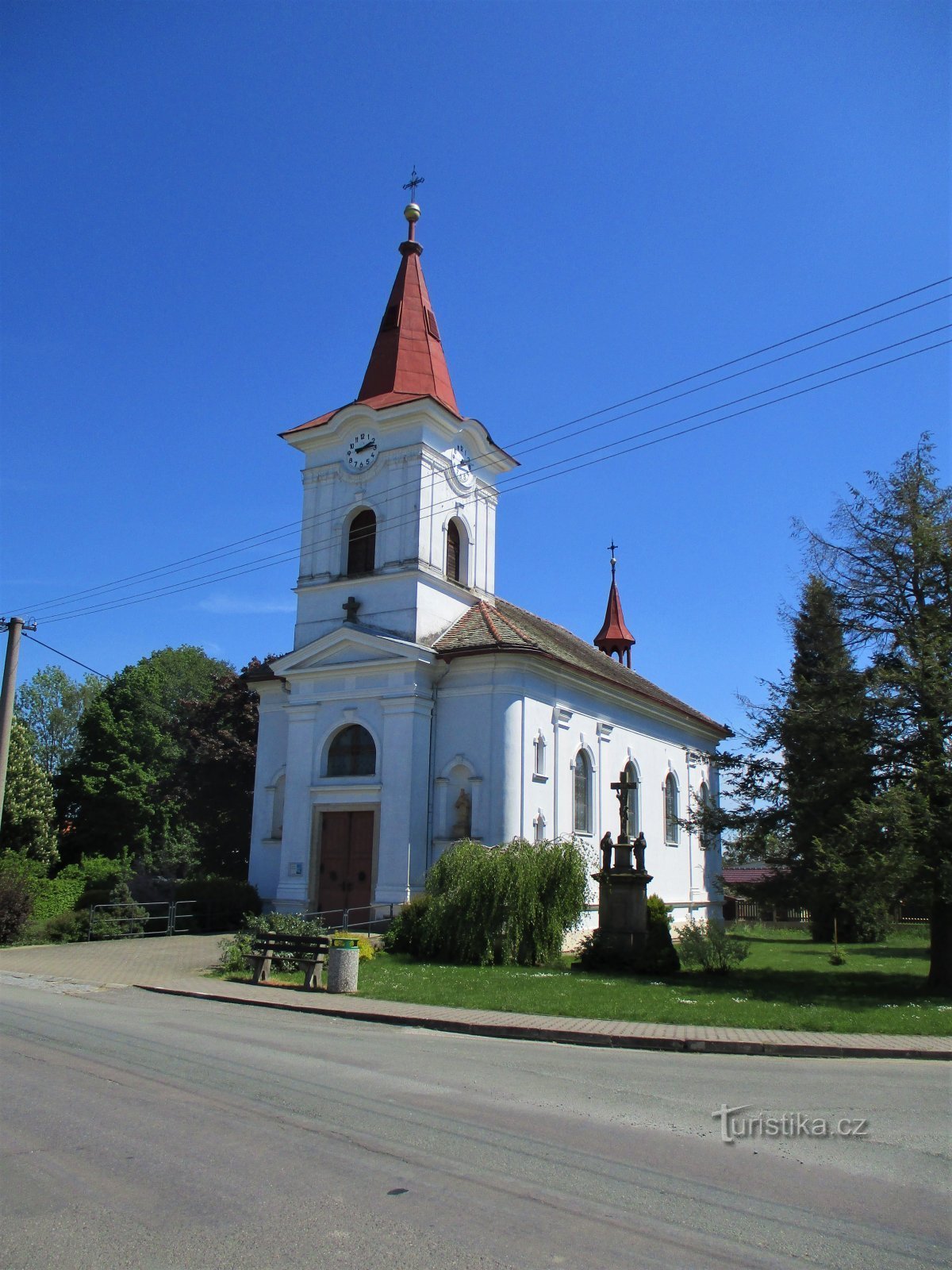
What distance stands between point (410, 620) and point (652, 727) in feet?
39.0

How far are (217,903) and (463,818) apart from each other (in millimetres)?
7164

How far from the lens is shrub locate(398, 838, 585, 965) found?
762 inches

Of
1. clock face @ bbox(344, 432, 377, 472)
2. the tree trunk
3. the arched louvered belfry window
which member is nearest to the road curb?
the tree trunk

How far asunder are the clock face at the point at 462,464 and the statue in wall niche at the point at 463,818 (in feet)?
32.0

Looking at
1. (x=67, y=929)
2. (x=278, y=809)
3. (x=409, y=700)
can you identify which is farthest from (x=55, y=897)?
(x=409, y=700)

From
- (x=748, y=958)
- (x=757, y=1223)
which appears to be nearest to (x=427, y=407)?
(x=748, y=958)

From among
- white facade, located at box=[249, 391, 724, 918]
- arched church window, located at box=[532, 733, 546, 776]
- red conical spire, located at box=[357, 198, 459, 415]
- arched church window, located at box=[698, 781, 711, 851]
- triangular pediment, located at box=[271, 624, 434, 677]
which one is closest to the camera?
arched church window, located at box=[698, 781, 711, 851]

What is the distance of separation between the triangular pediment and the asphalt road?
15.7 m

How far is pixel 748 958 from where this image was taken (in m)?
23.5

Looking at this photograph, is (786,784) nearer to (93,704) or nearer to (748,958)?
(748,958)

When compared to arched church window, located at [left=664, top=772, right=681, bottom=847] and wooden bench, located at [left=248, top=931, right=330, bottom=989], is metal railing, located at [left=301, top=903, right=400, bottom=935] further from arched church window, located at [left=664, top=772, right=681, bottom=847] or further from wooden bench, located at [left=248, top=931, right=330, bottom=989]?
arched church window, located at [left=664, top=772, right=681, bottom=847]

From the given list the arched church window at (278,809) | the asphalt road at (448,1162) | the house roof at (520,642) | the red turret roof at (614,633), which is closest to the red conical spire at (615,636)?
the red turret roof at (614,633)

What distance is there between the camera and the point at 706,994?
15.7 metres

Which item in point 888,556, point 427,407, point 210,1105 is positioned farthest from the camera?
point 427,407
